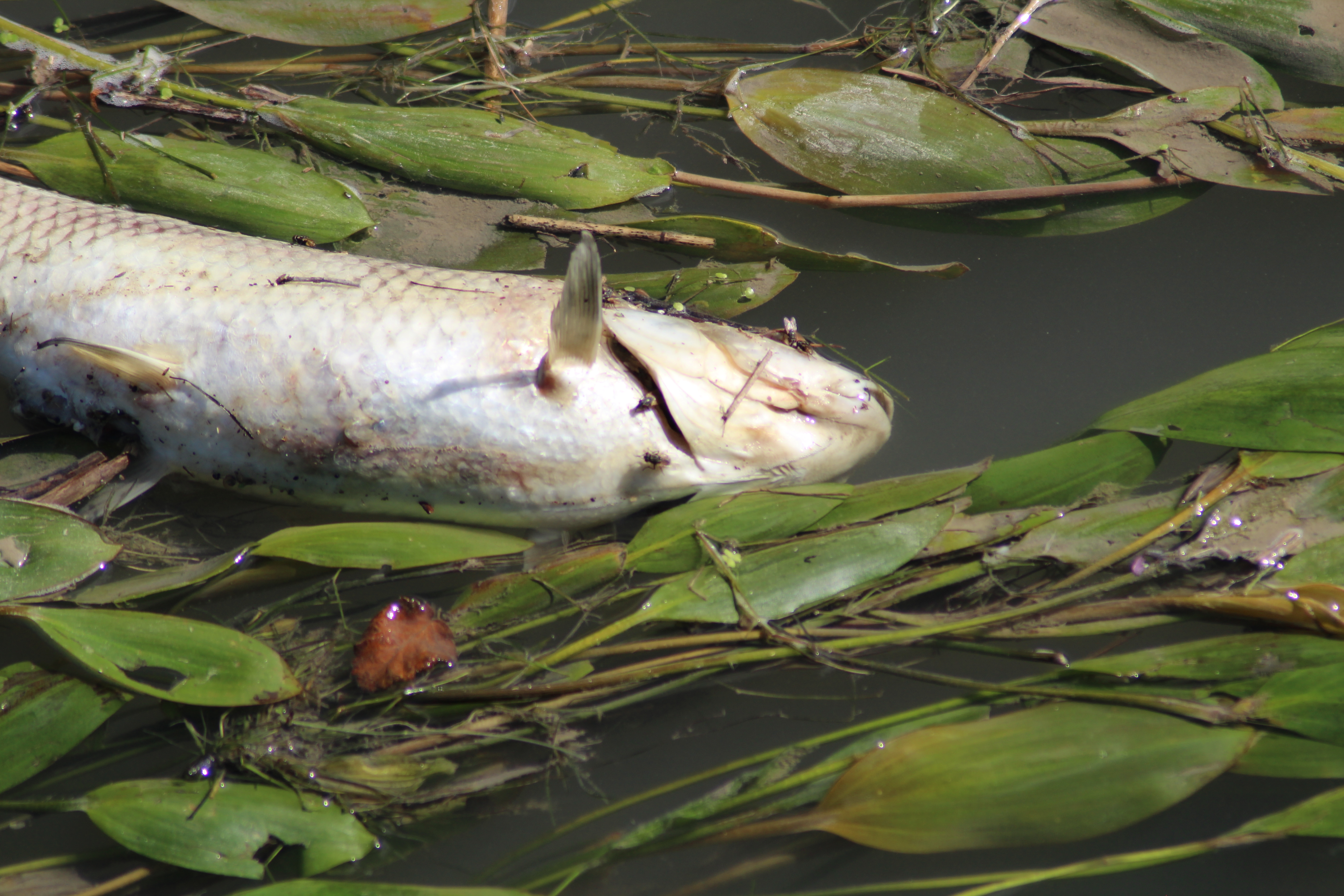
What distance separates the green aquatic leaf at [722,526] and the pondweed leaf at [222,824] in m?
1.10

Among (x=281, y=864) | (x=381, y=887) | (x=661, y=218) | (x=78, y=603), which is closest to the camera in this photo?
(x=381, y=887)

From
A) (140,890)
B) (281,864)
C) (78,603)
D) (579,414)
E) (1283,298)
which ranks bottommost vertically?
(140,890)

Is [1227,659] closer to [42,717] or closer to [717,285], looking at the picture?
[717,285]

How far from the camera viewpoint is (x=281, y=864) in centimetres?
211

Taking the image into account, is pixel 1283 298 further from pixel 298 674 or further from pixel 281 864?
pixel 281 864

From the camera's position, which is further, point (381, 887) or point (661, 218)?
point (661, 218)

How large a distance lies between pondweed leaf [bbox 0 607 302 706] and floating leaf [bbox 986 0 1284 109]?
3528 millimetres

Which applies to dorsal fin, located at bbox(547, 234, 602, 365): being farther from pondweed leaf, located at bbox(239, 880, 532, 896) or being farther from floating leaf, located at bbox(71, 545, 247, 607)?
pondweed leaf, located at bbox(239, 880, 532, 896)

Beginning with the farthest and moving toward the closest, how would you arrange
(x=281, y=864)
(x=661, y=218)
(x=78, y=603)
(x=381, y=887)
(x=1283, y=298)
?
(x=1283, y=298) < (x=661, y=218) < (x=78, y=603) < (x=281, y=864) < (x=381, y=887)

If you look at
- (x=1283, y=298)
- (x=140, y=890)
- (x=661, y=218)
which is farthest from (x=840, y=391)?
(x=140, y=890)

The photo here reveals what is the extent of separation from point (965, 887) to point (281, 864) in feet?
6.29

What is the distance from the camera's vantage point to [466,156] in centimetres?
285

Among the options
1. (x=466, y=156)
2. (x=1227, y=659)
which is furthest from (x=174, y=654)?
(x=1227, y=659)

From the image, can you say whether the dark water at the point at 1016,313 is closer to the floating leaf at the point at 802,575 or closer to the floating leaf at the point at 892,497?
the floating leaf at the point at 892,497
